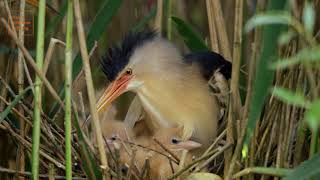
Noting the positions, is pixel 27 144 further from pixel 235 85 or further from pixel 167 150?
pixel 235 85

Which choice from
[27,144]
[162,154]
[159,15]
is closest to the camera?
[162,154]

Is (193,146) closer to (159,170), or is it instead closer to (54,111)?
(159,170)

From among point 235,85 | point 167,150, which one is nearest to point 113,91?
point 167,150

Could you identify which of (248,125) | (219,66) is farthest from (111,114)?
(248,125)

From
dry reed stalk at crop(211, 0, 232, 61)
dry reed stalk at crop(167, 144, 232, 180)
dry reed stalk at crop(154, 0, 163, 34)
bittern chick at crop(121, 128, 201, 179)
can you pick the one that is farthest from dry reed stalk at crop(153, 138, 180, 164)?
dry reed stalk at crop(154, 0, 163, 34)

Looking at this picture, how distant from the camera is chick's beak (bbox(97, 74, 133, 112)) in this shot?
2.14 meters

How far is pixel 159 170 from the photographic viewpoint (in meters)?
1.87

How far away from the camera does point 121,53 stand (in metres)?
2.17

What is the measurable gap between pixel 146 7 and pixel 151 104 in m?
0.87

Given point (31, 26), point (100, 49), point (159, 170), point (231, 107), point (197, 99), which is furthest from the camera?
point (100, 49)

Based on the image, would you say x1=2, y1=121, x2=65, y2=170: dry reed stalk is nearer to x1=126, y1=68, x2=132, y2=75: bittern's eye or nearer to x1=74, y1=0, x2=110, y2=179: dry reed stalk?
x1=74, y1=0, x2=110, y2=179: dry reed stalk

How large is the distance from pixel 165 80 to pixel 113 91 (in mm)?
154

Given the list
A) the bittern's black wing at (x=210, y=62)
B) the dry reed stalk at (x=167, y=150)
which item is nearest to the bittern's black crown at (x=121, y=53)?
the bittern's black wing at (x=210, y=62)

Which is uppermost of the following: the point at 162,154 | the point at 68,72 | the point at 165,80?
the point at 68,72
